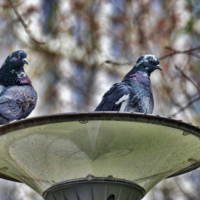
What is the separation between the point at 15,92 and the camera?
4.64 meters

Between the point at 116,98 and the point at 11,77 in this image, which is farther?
the point at 11,77

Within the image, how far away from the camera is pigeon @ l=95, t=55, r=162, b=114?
172 inches

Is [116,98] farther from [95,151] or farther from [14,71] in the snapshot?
[95,151]

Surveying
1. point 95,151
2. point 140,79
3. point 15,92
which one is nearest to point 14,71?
point 15,92

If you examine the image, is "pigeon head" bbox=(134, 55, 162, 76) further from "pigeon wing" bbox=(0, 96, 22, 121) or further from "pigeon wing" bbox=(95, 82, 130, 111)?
"pigeon wing" bbox=(0, 96, 22, 121)

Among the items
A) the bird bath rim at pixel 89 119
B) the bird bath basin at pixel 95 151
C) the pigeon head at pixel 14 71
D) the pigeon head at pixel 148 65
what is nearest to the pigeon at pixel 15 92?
the pigeon head at pixel 14 71

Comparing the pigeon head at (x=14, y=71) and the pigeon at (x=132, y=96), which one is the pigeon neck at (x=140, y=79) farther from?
the pigeon head at (x=14, y=71)

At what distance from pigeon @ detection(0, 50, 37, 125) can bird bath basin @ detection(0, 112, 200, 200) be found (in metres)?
1.38

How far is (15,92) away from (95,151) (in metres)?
2.03

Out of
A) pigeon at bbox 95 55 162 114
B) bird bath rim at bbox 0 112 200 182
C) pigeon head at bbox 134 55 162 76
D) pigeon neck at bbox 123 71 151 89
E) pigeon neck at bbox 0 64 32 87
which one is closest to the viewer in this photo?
bird bath rim at bbox 0 112 200 182

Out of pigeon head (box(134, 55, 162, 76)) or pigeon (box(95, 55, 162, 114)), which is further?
pigeon head (box(134, 55, 162, 76))

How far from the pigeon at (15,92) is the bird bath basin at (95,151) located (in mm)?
1379

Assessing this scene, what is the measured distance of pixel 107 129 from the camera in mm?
2752

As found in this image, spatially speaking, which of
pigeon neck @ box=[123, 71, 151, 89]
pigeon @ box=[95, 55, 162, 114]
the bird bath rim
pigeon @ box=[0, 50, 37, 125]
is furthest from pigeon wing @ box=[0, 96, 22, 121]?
the bird bath rim
